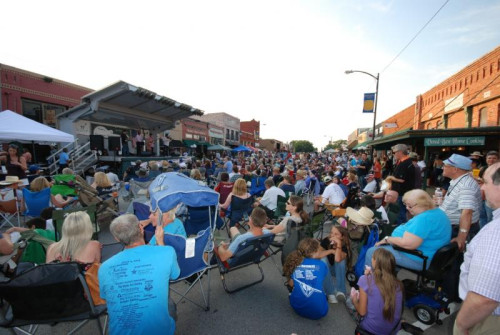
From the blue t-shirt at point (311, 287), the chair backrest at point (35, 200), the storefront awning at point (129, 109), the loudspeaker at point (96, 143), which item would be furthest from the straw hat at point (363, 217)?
the loudspeaker at point (96, 143)

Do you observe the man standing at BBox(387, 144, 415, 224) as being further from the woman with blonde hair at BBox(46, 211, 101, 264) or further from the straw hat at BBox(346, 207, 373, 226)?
the woman with blonde hair at BBox(46, 211, 101, 264)

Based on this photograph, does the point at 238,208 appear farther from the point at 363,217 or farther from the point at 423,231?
the point at 423,231

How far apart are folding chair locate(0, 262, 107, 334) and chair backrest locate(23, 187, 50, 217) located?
426 cm

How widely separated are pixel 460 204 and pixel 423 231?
97cm

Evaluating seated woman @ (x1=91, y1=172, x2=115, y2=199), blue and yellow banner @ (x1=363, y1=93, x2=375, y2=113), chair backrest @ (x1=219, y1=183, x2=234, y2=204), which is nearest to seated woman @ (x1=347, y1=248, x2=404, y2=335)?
chair backrest @ (x1=219, y1=183, x2=234, y2=204)

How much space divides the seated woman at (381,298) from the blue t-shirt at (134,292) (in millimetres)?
1900

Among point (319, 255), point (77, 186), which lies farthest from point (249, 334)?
point (77, 186)

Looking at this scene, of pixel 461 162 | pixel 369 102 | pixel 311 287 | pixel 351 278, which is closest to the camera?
pixel 311 287

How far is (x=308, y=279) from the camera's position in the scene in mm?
2742

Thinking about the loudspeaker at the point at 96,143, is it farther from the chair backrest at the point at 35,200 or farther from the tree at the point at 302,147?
the tree at the point at 302,147

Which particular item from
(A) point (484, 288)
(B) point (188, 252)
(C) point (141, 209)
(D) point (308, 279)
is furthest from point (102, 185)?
(A) point (484, 288)

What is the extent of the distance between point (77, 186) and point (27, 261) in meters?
3.07

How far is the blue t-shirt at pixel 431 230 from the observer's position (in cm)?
284

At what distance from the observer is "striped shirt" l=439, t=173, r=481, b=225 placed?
10.5ft
